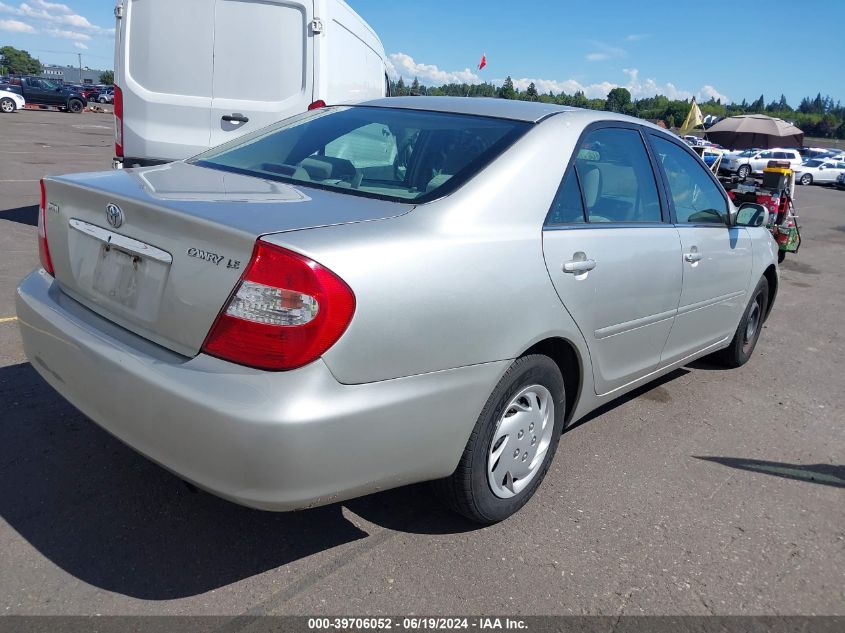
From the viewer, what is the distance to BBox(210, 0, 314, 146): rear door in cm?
667

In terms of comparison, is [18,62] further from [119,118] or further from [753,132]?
[119,118]

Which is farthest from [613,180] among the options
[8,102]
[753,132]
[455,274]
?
[753,132]

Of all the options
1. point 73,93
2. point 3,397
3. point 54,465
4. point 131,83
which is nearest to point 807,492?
point 54,465

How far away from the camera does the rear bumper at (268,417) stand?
2.06 meters

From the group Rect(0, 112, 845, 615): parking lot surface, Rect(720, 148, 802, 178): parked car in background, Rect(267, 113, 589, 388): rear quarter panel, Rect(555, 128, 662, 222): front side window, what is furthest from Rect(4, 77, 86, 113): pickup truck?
Rect(267, 113, 589, 388): rear quarter panel

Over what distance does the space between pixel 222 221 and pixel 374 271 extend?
485 millimetres

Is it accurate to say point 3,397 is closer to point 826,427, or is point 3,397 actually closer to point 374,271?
point 374,271

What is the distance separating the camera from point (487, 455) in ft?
8.87

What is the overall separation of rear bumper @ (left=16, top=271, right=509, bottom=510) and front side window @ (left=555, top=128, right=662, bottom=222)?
102cm

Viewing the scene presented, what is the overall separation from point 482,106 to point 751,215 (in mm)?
2065

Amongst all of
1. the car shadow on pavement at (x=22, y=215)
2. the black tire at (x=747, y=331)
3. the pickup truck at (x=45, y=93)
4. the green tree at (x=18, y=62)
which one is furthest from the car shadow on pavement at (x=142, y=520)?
the green tree at (x=18, y=62)

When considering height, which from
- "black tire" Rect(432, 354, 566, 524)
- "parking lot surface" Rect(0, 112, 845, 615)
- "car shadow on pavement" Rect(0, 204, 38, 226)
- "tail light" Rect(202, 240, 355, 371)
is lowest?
"parking lot surface" Rect(0, 112, 845, 615)

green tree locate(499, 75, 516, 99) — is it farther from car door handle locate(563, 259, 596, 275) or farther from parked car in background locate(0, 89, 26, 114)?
parked car in background locate(0, 89, 26, 114)

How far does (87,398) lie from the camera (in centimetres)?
245
